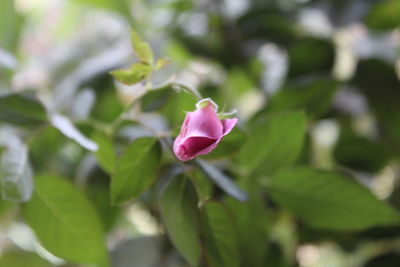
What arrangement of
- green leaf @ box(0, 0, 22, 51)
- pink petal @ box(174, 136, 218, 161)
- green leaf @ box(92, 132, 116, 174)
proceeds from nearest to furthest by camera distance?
pink petal @ box(174, 136, 218, 161) → green leaf @ box(92, 132, 116, 174) → green leaf @ box(0, 0, 22, 51)

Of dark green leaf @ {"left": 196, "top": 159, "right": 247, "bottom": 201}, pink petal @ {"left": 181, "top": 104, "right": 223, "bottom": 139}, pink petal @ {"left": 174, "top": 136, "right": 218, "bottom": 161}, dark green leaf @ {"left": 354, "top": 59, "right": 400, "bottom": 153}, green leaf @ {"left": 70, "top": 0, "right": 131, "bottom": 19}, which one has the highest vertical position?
pink petal @ {"left": 181, "top": 104, "right": 223, "bottom": 139}

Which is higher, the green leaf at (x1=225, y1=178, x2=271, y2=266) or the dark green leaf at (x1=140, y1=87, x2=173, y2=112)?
the dark green leaf at (x1=140, y1=87, x2=173, y2=112)

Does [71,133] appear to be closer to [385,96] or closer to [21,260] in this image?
[21,260]

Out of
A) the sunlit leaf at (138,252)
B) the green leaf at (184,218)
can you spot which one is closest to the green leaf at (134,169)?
the green leaf at (184,218)

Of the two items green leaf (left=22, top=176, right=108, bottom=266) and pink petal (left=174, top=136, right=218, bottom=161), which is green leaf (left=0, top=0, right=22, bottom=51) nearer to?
green leaf (left=22, top=176, right=108, bottom=266)

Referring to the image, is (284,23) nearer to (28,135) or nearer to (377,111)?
(377,111)

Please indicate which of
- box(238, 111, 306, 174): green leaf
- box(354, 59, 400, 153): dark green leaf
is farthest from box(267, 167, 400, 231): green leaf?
box(354, 59, 400, 153): dark green leaf

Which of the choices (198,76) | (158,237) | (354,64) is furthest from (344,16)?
(158,237)

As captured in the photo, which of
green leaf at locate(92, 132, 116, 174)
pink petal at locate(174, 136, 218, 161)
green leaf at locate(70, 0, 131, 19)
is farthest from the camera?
green leaf at locate(70, 0, 131, 19)

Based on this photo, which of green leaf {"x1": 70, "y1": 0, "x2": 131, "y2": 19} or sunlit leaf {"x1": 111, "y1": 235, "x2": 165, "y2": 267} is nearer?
sunlit leaf {"x1": 111, "y1": 235, "x2": 165, "y2": 267}
